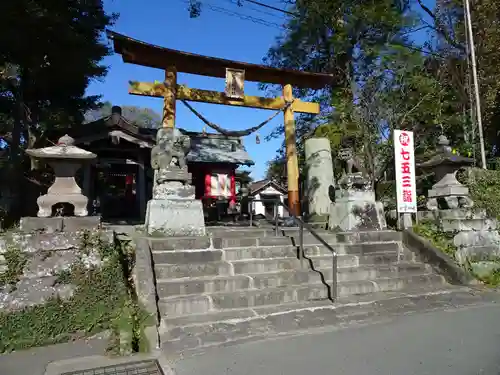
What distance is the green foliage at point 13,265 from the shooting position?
4.44m

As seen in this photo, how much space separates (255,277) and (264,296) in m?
0.45

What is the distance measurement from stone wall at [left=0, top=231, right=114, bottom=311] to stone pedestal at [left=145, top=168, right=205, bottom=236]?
1567mm

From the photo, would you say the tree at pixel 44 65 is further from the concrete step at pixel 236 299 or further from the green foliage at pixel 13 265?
the concrete step at pixel 236 299

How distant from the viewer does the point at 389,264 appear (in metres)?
6.83

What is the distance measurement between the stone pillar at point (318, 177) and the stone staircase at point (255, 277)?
317 centimetres

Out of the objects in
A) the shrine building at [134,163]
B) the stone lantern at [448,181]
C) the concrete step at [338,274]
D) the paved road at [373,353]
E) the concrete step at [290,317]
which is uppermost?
the shrine building at [134,163]

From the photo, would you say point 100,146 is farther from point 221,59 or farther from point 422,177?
point 422,177

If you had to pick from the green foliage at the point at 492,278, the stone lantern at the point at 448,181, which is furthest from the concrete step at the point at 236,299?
the stone lantern at the point at 448,181

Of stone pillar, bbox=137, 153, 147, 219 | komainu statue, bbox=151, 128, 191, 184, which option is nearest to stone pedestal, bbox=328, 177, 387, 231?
komainu statue, bbox=151, 128, 191, 184

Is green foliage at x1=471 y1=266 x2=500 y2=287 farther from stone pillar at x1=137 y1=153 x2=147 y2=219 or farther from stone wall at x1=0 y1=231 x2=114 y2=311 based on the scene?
stone pillar at x1=137 y1=153 x2=147 y2=219

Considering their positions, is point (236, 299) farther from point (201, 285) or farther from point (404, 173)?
point (404, 173)

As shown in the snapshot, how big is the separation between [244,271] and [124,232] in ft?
7.20

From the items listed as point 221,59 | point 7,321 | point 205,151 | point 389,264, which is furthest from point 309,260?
point 205,151

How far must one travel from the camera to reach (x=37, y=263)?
4.67m
